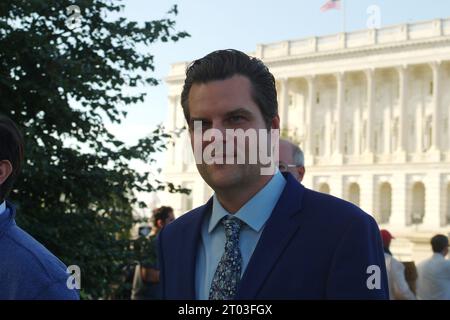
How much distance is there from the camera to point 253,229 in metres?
2.02

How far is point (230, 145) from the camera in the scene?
1954 mm

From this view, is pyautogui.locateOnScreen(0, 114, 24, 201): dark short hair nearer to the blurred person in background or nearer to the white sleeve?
the blurred person in background

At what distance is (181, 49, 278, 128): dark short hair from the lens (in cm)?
207

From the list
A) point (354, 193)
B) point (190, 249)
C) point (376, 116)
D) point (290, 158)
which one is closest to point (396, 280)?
point (290, 158)

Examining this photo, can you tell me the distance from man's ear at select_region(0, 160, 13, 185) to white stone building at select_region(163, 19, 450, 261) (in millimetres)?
53214

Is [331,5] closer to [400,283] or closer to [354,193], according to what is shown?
[354,193]

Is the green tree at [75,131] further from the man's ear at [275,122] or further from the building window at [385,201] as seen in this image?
the building window at [385,201]

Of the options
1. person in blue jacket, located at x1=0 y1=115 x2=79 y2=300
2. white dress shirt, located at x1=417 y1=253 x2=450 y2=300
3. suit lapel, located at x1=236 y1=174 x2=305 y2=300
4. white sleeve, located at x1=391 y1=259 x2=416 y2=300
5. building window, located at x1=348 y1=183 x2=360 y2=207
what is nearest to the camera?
→ suit lapel, located at x1=236 y1=174 x2=305 y2=300

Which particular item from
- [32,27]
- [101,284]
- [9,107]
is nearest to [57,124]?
[9,107]

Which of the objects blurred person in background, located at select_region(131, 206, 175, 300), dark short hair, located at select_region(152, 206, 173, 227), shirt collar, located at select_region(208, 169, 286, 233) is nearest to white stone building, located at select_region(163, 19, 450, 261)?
dark short hair, located at select_region(152, 206, 173, 227)

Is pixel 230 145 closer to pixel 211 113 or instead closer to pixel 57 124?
pixel 211 113

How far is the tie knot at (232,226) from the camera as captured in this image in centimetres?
200

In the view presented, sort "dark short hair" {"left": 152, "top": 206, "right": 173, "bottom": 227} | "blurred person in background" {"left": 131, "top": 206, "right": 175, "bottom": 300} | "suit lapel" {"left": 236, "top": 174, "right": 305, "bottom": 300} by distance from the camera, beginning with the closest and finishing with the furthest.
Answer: "suit lapel" {"left": 236, "top": 174, "right": 305, "bottom": 300} < "blurred person in background" {"left": 131, "top": 206, "right": 175, "bottom": 300} < "dark short hair" {"left": 152, "top": 206, "right": 173, "bottom": 227}
